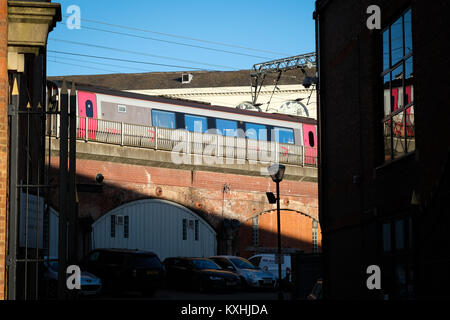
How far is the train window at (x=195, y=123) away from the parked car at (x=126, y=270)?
16910 millimetres

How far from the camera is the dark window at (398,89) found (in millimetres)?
14320

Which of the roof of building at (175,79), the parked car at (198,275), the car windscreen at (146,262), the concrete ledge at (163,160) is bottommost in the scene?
the parked car at (198,275)

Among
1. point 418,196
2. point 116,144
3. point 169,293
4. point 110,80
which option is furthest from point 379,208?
point 110,80

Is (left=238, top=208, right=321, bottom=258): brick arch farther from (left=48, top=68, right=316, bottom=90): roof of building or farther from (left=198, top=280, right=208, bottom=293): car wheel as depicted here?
(left=48, top=68, right=316, bottom=90): roof of building

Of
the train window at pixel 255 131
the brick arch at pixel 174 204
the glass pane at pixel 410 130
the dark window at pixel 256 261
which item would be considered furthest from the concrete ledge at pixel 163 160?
the glass pane at pixel 410 130

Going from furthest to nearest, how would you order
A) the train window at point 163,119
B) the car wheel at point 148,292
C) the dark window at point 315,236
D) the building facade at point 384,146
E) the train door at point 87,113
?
1. the dark window at point 315,236
2. the train window at point 163,119
3. the train door at point 87,113
4. the car wheel at point 148,292
5. the building facade at point 384,146

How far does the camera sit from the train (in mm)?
38344

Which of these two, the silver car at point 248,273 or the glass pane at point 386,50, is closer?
the glass pane at point 386,50

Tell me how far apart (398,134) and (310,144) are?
114ft

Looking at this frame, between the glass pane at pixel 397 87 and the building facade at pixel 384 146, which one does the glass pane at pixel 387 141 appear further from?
the glass pane at pixel 397 87

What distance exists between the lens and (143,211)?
3903 centimetres

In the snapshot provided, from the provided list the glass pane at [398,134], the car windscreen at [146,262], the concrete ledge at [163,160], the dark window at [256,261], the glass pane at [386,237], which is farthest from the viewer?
the concrete ledge at [163,160]

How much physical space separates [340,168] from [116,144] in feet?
70.1

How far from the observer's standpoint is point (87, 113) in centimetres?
3834
